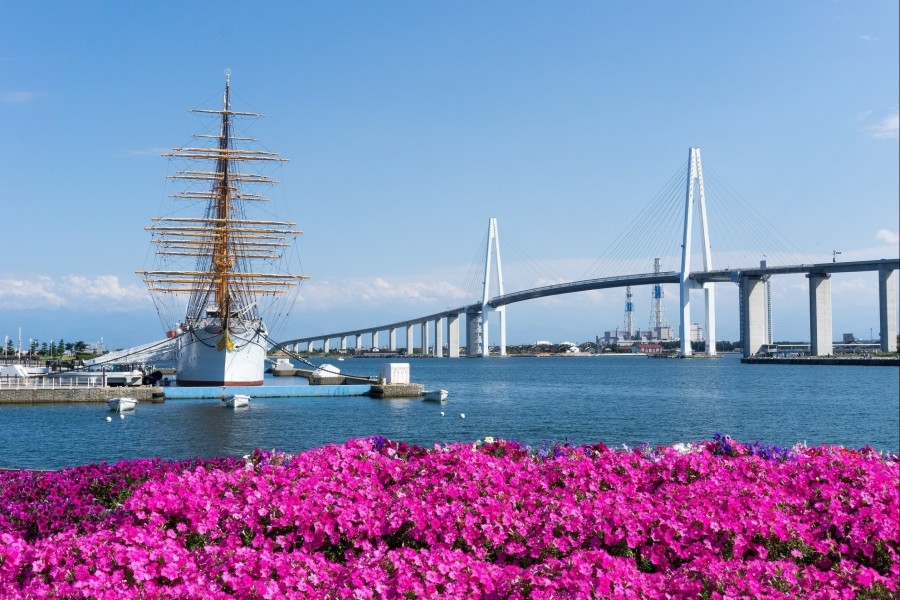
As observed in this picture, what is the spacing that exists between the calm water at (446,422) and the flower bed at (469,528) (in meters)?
11.3

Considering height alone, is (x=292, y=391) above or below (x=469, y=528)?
below

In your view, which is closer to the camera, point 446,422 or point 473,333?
point 446,422

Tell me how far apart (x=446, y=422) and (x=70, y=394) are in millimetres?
18207

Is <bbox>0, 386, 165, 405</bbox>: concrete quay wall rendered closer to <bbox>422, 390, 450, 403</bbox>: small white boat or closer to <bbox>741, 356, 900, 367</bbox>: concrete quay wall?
<bbox>422, 390, 450, 403</bbox>: small white boat

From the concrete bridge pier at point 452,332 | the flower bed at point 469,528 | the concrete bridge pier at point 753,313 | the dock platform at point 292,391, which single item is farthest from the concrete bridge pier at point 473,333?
the flower bed at point 469,528

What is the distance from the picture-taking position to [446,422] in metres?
31.7

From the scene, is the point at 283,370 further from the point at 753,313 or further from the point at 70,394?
the point at 753,313

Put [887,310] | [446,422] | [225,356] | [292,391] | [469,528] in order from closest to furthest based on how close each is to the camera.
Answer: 1. [469,528]
2. [446,422]
3. [292,391]
4. [225,356]
5. [887,310]

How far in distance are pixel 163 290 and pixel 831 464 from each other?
2190 inches

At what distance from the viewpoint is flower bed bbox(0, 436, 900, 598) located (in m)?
4.49

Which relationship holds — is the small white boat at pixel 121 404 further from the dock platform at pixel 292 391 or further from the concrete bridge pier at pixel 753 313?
the concrete bridge pier at pixel 753 313

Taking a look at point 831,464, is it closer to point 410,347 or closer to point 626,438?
point 626,438

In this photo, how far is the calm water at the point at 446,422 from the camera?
2388 cm

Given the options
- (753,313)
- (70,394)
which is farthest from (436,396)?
(753,313)
